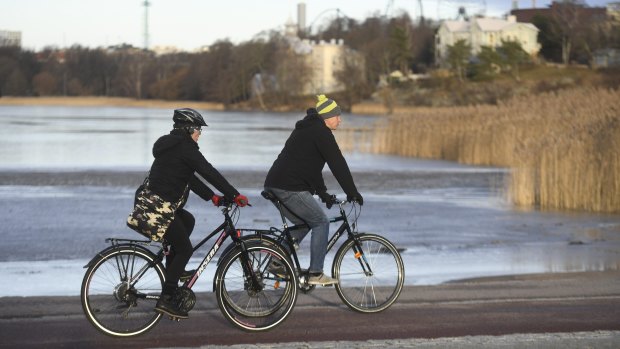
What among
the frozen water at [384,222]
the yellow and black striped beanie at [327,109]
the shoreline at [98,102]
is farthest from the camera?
the shoreline at [98,102]

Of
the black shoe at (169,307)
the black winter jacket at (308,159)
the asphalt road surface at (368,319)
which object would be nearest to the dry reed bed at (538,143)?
the asphalt road surface at (368,319)

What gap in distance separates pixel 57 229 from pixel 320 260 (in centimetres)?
948

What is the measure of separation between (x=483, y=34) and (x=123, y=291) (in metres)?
159

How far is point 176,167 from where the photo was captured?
8.72 m

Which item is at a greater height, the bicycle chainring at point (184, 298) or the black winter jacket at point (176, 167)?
the black winter jacket at point (176, 167)

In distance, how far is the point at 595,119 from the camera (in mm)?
23812

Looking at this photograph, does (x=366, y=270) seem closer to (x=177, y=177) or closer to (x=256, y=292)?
Result: (x=256, y=292)

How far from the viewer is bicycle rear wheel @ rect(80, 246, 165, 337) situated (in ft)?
27.9

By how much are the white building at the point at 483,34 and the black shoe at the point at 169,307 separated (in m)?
149

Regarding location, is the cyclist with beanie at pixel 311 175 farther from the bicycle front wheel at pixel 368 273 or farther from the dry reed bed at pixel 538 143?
the dry reed bed at pixel 538 143

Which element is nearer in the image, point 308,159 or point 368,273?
point 308,159

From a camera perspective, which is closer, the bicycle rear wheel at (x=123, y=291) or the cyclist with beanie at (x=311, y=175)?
the bicycle rear wheel at (x=123, y=291)

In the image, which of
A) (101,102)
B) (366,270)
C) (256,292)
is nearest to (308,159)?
(366,270)

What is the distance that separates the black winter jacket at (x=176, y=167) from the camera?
8656 millimetres
